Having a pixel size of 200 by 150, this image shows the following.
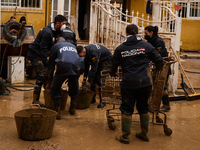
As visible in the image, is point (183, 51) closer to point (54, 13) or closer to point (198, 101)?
point (54, 13)

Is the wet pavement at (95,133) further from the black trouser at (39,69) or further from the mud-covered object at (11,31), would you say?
the mud-covered object at (11,31)

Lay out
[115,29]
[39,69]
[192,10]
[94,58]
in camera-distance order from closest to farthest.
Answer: [94,58] < [39,69] < [115,29] < [192,10]

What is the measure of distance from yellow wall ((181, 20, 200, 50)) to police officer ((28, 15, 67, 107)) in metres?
16.3

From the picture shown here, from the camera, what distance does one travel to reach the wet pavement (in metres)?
5.39

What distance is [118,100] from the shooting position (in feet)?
21.1

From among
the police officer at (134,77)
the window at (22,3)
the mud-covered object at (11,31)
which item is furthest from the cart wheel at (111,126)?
the window at (22,3)

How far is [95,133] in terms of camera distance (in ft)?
20.0

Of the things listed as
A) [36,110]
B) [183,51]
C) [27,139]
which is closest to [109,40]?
[36,110]

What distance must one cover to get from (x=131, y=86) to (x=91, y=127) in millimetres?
1528

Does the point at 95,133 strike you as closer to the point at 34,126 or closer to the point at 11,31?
the point at 34,126

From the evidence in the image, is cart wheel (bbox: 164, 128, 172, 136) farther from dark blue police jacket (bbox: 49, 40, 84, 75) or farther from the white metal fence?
the white metal fence

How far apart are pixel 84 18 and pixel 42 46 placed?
11602 mm

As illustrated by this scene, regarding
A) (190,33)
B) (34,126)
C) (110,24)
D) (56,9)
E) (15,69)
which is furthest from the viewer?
A: (190,33)

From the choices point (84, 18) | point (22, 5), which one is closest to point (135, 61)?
point (22, 5)
